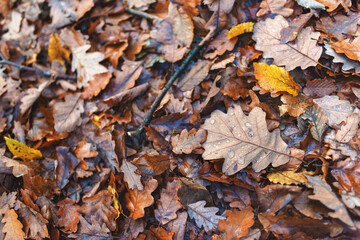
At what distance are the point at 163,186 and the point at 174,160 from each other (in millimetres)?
239

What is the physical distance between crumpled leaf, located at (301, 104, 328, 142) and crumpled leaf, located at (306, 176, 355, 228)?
0.35m

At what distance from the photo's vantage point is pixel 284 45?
223cm

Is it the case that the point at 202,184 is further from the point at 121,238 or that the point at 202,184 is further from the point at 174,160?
the point at 121,238

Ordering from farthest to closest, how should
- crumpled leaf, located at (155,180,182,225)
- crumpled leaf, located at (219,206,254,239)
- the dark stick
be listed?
the dark stick
crumpled leaf, located at (155,180,182,225)
crumpled leaf, located at (219,206,254,239)

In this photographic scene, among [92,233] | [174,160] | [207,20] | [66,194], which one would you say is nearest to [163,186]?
[174,160]

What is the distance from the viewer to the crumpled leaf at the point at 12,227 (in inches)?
83.6

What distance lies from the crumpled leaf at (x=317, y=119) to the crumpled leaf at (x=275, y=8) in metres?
0.96

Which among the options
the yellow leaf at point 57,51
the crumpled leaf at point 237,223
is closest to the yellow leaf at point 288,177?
the crumpled leaf at point 237,223

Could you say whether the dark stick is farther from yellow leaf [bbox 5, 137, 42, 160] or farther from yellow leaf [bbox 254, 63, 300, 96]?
yellow leaf [bbox 5, 137, 42, 160]

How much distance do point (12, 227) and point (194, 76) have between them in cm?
212

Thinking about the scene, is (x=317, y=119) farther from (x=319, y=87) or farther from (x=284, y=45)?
(x=284, y=45)

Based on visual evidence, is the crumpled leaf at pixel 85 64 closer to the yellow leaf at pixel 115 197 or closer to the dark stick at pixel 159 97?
the dark stick at pixel 159 97

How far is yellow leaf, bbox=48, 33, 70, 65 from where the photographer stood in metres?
3.03

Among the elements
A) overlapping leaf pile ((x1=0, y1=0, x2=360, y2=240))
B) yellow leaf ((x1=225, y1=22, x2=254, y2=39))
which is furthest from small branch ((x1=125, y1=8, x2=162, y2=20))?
yellow leaf ((x1=225, y1=22, x2=254, y2=39))
